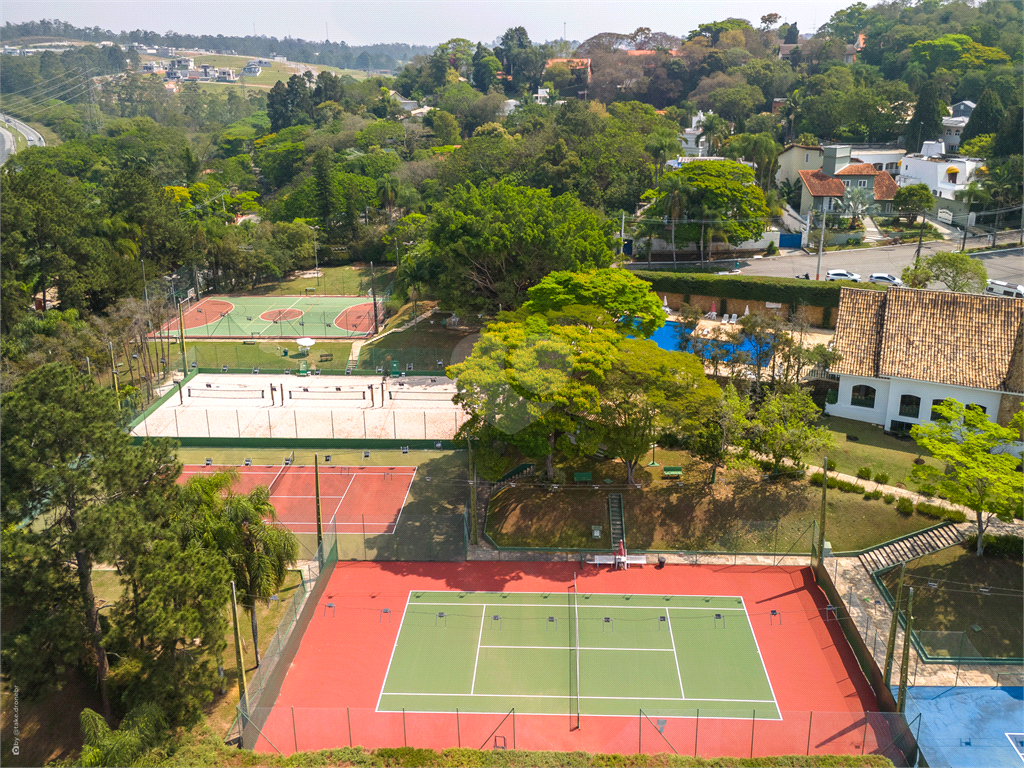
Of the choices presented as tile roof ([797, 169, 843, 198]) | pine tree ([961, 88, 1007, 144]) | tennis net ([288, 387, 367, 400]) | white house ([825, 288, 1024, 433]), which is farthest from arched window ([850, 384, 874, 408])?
pine tree ([961, 88, 1007, 144])

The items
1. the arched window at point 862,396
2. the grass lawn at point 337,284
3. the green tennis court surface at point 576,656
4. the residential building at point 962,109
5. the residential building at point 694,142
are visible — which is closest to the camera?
the green tennis court surface at point 576,656

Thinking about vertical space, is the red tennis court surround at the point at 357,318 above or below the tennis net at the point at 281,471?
Result: above

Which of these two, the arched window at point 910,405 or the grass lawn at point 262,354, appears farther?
the grass lawn at point 262,354

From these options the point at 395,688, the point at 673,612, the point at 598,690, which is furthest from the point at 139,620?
the point at 673,612

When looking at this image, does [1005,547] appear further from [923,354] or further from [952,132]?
[952,132]

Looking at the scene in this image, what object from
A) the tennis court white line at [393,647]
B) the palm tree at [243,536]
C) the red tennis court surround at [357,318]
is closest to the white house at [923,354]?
the tennis court white line at [393,647]

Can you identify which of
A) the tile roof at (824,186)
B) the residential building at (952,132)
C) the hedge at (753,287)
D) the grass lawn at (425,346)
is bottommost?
the grass lawn at (425,346)

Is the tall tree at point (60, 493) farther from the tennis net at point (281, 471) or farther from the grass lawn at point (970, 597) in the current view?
the grass lawn at point (970, 597)

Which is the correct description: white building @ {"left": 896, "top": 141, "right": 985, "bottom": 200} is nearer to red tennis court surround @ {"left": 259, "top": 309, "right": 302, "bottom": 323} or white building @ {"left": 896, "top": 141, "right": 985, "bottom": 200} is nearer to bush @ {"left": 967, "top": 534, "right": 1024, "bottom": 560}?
bush @ {"left": 967, "top": 534, "right": 1024, "bottom": 560}

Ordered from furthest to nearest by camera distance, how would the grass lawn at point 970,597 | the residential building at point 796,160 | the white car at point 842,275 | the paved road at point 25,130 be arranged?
the paved road at point 25,130 < the residential building at point 796,160 < the white car at point 842,275 < the grass lawn at point 970,597
